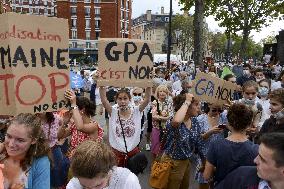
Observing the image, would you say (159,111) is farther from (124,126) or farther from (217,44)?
(217,44)

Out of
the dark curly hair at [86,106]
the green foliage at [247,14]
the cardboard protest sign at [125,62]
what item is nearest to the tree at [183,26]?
the green foliage at [247,14]

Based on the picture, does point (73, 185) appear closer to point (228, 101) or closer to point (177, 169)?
point (177, 169)

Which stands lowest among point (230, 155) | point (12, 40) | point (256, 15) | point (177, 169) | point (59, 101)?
point (177, 169)

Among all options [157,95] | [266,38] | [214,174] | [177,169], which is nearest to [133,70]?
[177,169]

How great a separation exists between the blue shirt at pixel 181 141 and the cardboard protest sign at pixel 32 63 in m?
1.29

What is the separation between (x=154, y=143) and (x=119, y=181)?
4.72 m

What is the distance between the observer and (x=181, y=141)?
437 centimetres

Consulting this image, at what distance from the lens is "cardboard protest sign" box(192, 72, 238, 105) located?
17.2 feet

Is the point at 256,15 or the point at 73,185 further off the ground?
the point at 256,15

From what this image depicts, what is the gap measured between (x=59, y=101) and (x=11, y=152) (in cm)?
103

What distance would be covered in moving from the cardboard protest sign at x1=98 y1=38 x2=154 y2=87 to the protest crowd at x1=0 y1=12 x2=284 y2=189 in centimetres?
3

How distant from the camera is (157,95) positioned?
24.5 ft

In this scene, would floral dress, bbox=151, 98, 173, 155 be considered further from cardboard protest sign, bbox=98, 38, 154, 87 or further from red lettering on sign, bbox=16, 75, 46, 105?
red lettering on sign, bbox=16, 75, 46, 105

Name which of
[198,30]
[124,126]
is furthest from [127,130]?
[198,30]
